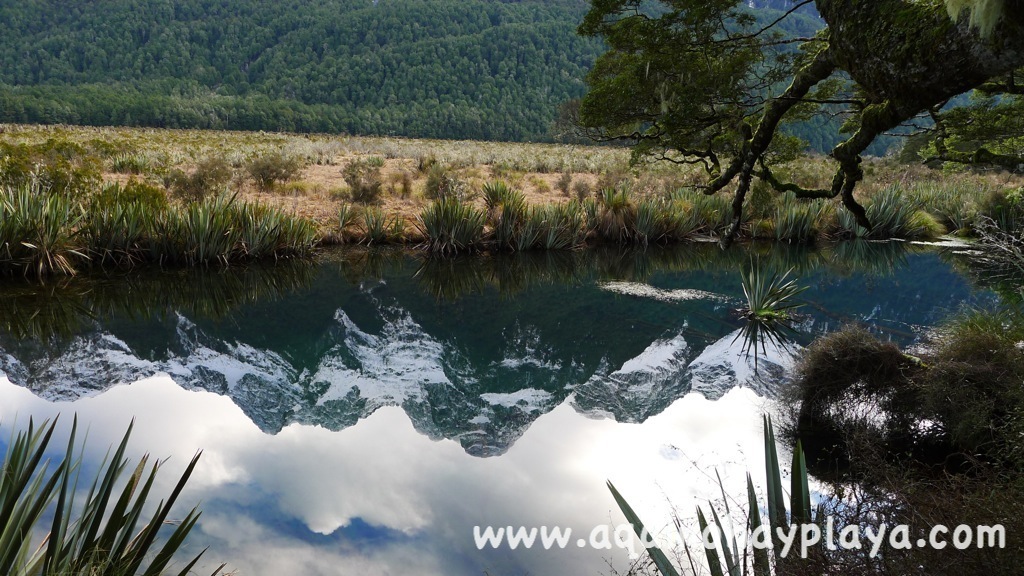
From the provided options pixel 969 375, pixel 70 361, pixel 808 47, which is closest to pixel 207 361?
pixel 70 361

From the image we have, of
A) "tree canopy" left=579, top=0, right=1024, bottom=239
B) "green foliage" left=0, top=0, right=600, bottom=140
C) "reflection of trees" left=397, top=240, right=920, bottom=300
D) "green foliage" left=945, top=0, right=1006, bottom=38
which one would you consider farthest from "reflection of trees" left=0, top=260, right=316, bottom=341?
"green foliage" left=0, top=0, right=600, bottom=140

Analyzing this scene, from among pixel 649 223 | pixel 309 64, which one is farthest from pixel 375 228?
pixel 309 64

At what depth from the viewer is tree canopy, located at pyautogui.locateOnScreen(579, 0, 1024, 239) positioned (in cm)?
266

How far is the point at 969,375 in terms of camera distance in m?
4.54

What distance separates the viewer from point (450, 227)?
46.2 ft

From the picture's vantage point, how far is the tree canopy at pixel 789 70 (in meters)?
2.66

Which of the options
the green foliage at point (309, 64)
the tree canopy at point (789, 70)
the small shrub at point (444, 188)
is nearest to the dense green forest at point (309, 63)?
the green foliage at point (309, 64)

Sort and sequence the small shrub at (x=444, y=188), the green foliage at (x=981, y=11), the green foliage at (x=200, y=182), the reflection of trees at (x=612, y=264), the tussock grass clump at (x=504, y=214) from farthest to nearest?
the small shrub at (x=444, y=188) → the green foliage at (x=200, y=182) → the tussock grass clump at (x=504, y=214) → the reflection of trees at (x=612, y=264) → the green foliage at (x=981, y=11)

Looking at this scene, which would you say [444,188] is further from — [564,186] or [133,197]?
[133,197]

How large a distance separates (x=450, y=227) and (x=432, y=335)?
18.6ft

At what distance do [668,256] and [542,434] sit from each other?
10.0 metres

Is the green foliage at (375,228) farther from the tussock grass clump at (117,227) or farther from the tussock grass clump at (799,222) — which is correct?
the tussock grass clump at (799,222)

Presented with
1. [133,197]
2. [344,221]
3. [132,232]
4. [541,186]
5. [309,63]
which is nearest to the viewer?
[132,232]

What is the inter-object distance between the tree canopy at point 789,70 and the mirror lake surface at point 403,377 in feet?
7.74
